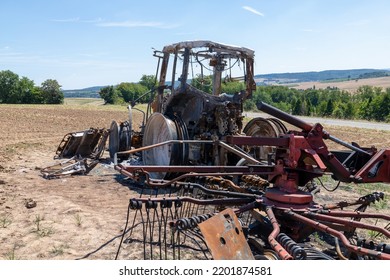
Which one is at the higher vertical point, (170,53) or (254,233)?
(170,53)

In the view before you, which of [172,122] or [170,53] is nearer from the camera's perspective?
[172,122]

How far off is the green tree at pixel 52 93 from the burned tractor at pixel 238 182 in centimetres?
5129

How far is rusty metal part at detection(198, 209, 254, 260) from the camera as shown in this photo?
318 centimetres

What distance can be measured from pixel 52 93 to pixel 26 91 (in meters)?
5.92

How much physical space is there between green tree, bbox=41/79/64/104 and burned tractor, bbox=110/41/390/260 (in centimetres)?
5129

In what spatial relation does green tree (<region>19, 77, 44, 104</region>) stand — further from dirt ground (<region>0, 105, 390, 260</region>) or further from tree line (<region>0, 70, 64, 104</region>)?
dirt ground (<region>0, 105, 390, 260</region>)

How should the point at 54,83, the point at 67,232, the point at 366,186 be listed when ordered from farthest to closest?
the point at 54,83 < the point at 366,186 < the point at 67,232

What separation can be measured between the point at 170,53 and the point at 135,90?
6805cm

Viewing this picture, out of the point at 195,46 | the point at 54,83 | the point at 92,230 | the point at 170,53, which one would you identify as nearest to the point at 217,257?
the point at 92,230

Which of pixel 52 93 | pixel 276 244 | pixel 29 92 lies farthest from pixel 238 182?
pixel 29 92

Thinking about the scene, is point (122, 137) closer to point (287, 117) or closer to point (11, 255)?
point (11, 255)
